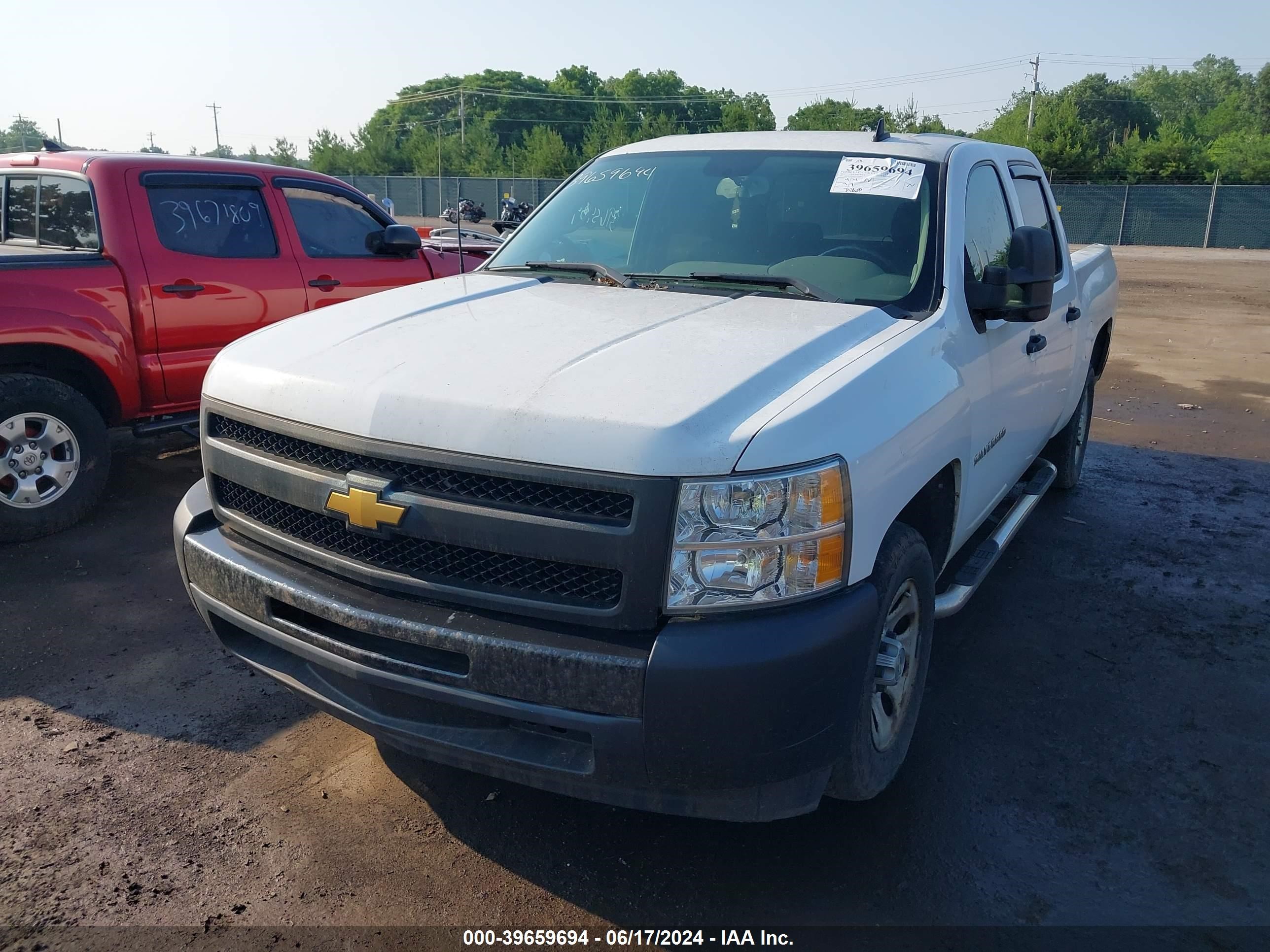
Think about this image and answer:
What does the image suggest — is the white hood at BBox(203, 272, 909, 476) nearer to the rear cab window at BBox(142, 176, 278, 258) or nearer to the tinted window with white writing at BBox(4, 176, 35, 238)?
the rear cab window at BBox(142, 176, 278, 258)

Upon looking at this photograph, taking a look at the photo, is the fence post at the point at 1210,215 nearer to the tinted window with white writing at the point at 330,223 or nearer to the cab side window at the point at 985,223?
the tinted window with white writing at the point at 330,223

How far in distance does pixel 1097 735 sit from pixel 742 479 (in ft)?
6.88

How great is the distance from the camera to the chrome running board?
3.36 metres

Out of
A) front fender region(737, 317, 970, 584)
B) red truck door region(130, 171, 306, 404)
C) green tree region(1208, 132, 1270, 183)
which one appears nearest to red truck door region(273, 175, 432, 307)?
red truck door region(130, 171, 306, 404)

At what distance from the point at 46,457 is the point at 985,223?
186 inches

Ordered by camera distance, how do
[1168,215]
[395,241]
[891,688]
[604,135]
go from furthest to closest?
[604,135] < [1168,215] < [395,241] < [891,688]

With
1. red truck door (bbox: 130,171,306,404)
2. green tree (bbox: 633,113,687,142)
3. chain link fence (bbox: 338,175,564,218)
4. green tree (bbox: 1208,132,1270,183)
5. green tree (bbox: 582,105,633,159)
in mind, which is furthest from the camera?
green tree (bbox: 633,113,687,142)

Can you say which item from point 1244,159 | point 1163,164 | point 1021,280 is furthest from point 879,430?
point 1244,159

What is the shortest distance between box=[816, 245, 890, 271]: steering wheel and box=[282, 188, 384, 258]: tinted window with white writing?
13.7ft

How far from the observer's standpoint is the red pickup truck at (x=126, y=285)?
5.19 meters

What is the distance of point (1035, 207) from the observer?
5.04 meters

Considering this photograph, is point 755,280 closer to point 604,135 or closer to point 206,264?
point 206,264

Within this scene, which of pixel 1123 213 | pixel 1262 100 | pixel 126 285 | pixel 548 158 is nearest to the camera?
pixel 126 285

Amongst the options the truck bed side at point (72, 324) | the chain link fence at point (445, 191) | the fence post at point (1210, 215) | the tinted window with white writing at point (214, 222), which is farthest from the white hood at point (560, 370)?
the chain link fence at point (445, 191)
